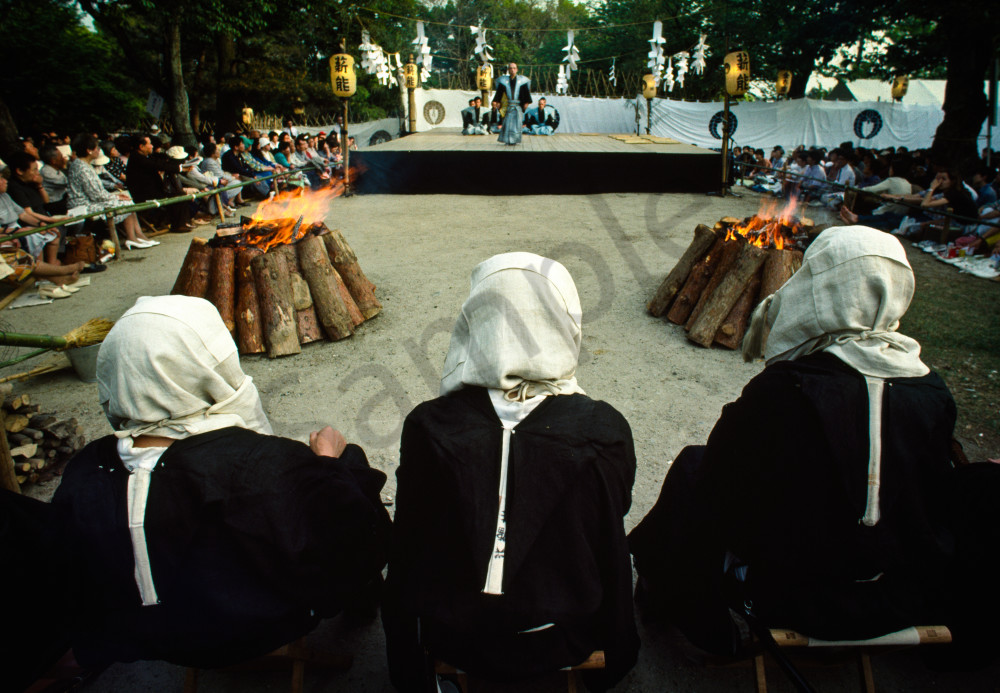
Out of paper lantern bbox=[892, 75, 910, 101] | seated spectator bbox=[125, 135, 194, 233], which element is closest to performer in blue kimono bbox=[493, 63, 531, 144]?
seated spectator bbox=[125, 135, 194, 233]

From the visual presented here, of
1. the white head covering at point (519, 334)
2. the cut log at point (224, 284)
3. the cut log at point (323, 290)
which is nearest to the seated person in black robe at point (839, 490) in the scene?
the white head covering at point (519, 334)

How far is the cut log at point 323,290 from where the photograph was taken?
15.9ft

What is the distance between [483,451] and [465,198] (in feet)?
32.8

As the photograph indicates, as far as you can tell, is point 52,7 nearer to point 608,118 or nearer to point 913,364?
point 608,118

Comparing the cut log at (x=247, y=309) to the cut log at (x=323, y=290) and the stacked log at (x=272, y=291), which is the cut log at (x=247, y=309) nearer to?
the stacked log at (x=272, y=291)

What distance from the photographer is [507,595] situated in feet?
4.94

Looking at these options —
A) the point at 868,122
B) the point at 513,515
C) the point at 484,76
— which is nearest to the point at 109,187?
the point at 484,76

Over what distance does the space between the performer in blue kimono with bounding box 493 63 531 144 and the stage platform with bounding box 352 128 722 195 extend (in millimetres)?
1540

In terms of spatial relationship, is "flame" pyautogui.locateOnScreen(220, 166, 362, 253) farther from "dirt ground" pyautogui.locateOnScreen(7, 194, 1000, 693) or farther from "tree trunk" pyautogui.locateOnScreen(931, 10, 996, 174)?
"tree trunk" pyautogui.locateOnScreen(931, 10, 996, 174)

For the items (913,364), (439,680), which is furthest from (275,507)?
(913,364)

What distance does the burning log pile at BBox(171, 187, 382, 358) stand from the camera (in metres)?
4.65

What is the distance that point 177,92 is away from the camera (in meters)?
14.9

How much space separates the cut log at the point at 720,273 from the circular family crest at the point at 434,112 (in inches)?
791

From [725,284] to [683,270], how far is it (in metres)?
0.50
